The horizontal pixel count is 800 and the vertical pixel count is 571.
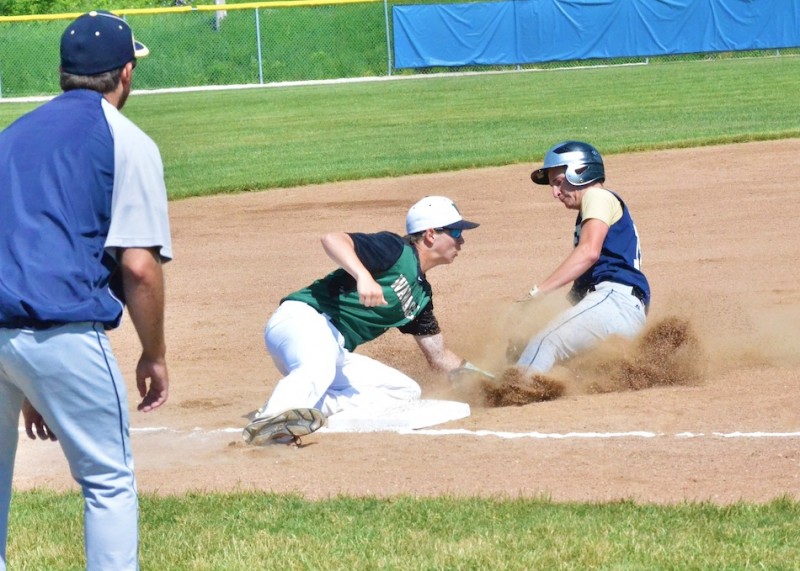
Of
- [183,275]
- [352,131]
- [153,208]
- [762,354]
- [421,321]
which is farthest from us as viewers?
[352,131]

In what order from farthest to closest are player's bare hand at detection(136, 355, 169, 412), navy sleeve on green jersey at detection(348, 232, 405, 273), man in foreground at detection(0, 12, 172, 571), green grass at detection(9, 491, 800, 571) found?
navy sleeve on green jersey at detection(348, 232, 405, 273), green grass at detection(9, 491, 800, 571), player's bare hand at detection(136, 355, 169, 412), man in foreground at detection(0, 12, 172, 571)

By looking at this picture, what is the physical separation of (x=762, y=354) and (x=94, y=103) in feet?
16.8

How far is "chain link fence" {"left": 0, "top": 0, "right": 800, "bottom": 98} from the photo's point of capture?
33.0 metres

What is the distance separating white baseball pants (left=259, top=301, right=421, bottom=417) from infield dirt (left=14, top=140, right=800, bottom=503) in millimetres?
269

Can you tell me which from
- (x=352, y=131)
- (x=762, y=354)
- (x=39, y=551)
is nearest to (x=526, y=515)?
(x=39, y=551)

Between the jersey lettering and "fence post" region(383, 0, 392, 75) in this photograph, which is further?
"fence post" region(383, 0, 392, 75)

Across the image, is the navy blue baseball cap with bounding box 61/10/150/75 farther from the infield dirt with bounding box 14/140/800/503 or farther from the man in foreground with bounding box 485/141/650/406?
the man in foreground with bounding box 485/141/650/406

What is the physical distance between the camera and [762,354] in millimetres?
7367

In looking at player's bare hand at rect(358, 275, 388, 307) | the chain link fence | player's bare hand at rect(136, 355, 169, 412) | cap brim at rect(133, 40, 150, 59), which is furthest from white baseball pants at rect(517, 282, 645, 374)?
the chain link fence

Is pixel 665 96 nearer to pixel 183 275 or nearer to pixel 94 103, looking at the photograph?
pixel 183 275

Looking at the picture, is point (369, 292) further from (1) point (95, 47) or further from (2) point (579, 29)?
(2) point (579, 29)

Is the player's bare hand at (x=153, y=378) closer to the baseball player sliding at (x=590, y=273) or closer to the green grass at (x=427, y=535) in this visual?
the green grass at (x=427, y=535)

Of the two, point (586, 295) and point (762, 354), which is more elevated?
point (586, 295)

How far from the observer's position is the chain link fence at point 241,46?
33031 mm
